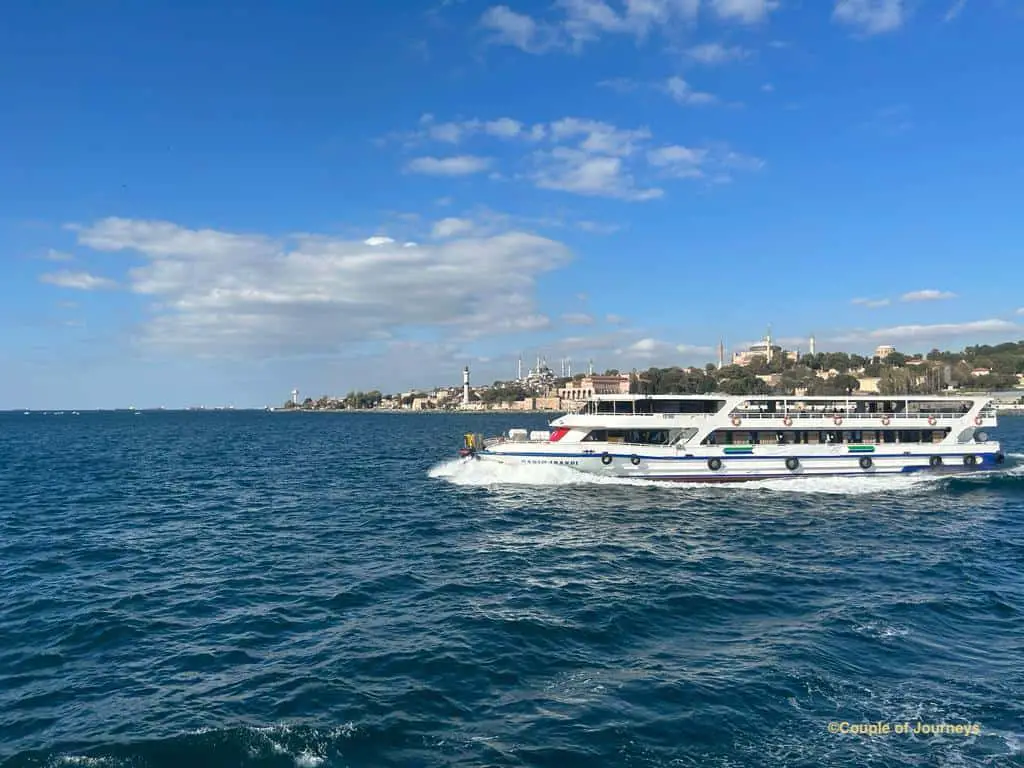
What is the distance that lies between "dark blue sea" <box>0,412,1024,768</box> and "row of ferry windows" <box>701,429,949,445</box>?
373 inches

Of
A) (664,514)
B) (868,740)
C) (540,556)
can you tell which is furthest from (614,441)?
(868,740)

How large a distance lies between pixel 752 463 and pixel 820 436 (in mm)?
5650

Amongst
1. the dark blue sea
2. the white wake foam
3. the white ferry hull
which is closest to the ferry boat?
the white ferry hull

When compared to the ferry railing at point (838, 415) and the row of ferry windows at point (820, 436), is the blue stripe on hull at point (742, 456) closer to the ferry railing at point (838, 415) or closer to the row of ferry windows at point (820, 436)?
the row of ferry windows at point (820, 436)

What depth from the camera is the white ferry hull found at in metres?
44.6

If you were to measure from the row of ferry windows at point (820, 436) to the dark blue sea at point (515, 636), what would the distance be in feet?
31.1

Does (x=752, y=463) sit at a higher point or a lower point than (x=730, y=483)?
higher

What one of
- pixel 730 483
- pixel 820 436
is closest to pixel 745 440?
pixel 730 483

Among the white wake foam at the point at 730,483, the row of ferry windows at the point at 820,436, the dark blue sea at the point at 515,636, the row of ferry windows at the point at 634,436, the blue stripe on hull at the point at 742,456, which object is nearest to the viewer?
the dark blue sea at the point at 515,636

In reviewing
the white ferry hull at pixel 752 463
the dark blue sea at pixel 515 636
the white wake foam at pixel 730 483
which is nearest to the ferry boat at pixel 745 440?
the white ferry hull at pixel 752 463

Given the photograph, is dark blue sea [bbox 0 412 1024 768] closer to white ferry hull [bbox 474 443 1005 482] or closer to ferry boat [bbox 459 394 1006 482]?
white ferry hull [bbox 474 443 1005 482]

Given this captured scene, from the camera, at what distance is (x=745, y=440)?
45562mm

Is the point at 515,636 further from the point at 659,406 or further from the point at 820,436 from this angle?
the point at 820,436

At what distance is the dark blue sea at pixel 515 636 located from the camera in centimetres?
1187
